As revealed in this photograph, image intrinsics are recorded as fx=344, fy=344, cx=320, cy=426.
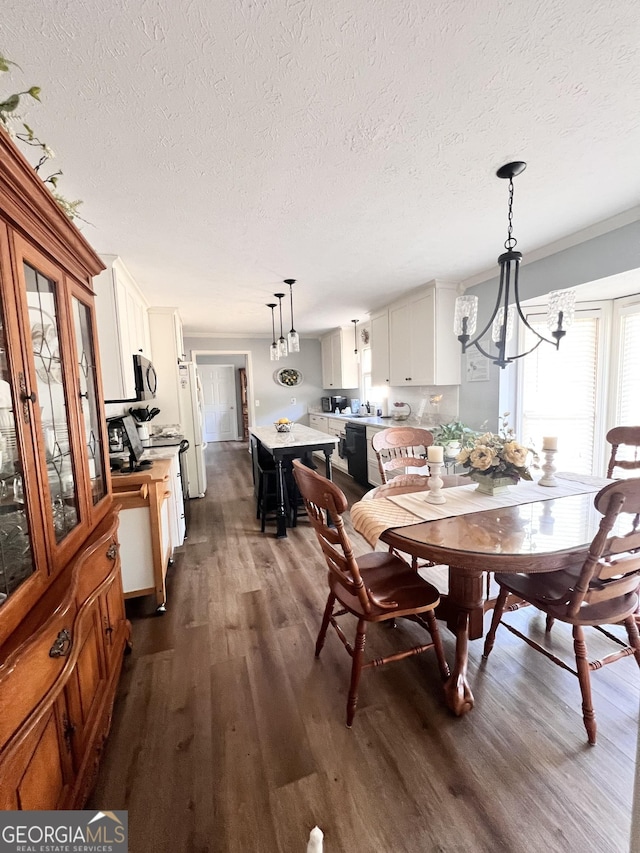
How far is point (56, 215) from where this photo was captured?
1.07 meters

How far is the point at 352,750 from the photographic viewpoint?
1.28 m

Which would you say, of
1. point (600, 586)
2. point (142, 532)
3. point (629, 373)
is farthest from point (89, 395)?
point (629, 373)

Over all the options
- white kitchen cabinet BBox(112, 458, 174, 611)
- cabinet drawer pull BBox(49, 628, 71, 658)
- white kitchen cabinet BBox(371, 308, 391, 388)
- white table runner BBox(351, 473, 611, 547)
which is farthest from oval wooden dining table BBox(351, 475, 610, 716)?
white kitchen cabinet BBox(371, 308, 391, 388)

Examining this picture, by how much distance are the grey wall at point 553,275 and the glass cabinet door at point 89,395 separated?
3.17m

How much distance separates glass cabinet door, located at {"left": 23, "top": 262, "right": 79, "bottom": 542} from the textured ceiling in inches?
28.4

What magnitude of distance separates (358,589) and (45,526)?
3.51 feet

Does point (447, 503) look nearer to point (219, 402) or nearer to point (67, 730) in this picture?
point (67, 730)

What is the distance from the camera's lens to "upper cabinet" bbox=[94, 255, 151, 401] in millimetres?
2570

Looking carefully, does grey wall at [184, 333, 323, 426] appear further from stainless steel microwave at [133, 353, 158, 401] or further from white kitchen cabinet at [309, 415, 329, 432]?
stainless steel microwave at [133, 353, 158, 401]

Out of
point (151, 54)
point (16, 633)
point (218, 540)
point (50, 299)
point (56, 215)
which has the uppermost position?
point (151, 54)

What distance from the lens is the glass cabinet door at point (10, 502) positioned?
88cm

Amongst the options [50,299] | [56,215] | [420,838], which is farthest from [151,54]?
[420,838]

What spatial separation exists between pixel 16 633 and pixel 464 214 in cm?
282

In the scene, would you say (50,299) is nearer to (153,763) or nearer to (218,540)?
(153,763)
